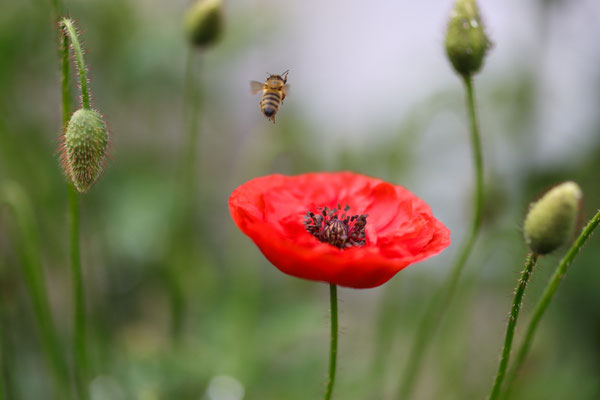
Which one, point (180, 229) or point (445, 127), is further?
point (445, 127)

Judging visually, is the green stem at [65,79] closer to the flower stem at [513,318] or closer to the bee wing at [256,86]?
the bee wing at [256,86]

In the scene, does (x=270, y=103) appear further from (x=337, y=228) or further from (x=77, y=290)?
(x=77, y=290)

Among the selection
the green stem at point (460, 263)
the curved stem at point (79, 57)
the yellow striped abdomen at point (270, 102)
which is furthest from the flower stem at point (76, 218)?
the green stem at point (460, 263)

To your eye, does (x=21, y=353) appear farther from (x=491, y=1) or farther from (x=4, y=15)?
(x=491, y=1)

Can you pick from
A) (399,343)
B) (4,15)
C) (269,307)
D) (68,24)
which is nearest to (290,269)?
(68,24)

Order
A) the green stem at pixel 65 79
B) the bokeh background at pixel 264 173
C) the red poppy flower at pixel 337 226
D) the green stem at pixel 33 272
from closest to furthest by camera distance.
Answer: the red poppy flower at pixel 337 226 < the green stem at pixel 65 79 < the green stem at pixel 33 272 < the bokeh background at pixel 264 173

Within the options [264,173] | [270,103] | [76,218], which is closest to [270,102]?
[270,103]

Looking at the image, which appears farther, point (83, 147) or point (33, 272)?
point (33, 272)
